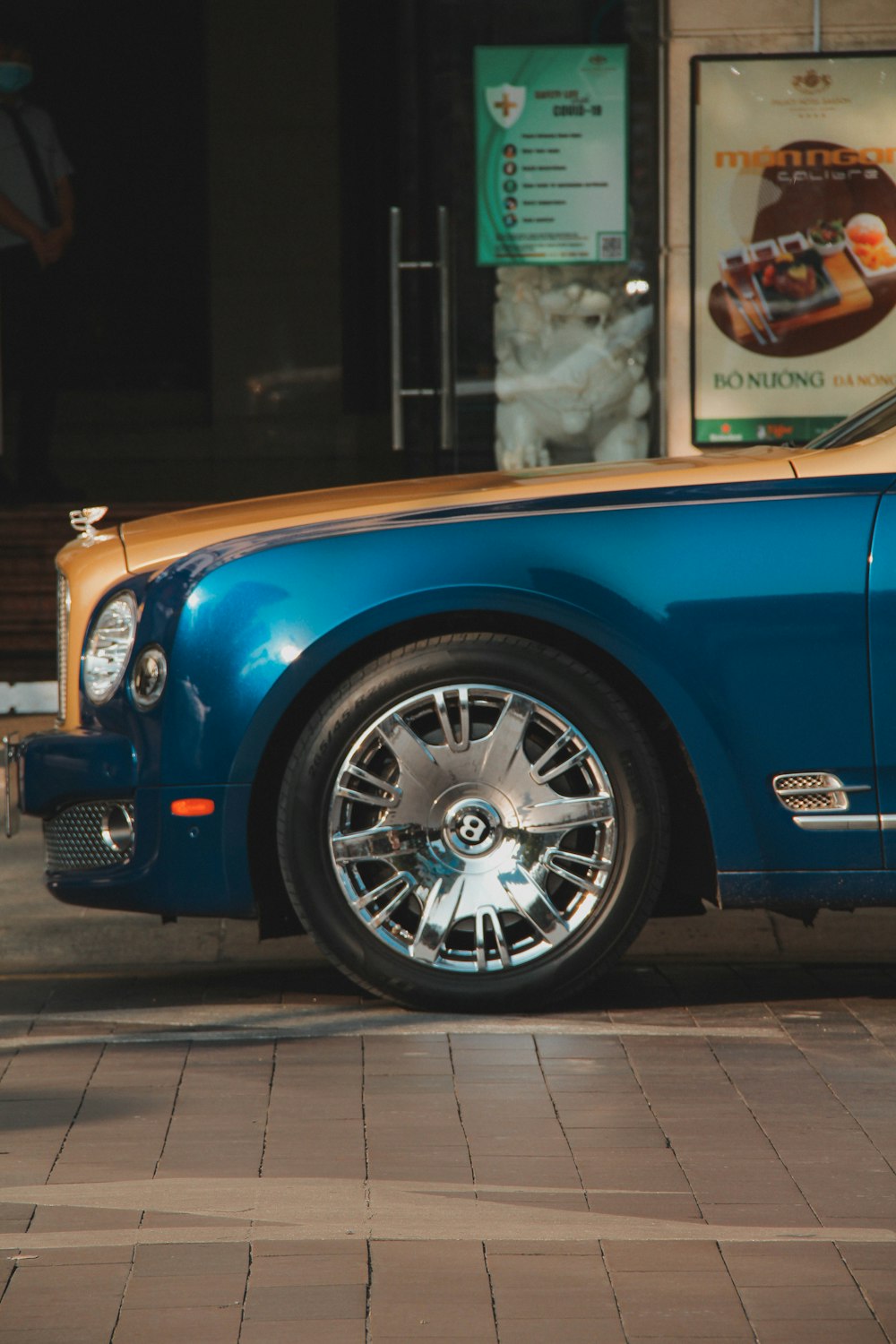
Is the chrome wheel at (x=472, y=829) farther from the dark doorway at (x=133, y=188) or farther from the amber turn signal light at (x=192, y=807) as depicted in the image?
the dark doorway at (x=133, y=188)

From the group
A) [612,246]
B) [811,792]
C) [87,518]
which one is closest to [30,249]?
[612,246]

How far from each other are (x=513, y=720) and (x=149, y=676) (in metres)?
0.86

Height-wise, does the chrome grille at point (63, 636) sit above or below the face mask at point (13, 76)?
below

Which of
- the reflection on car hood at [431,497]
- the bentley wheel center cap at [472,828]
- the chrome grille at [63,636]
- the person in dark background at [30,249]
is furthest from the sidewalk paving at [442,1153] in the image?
the person in dark background at [30,249]

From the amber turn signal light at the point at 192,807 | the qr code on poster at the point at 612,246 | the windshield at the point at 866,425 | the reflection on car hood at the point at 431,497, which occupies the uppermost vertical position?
the qr code on poster at the point at 612,246

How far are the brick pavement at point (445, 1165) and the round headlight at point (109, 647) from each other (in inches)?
31.4

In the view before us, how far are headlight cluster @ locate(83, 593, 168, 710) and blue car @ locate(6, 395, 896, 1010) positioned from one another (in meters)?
0.01

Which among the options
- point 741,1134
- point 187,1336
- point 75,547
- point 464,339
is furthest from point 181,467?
point 187,1336

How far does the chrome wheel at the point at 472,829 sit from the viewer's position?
516cm

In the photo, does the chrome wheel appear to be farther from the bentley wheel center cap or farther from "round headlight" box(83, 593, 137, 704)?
"round headlight" box(83, 593, 137, 704)

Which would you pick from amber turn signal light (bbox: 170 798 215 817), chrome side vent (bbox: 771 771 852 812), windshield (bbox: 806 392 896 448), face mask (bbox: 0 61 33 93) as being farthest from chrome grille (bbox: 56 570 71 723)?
face mask (bbox: 0 61 33 93)

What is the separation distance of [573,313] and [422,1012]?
17.8ft

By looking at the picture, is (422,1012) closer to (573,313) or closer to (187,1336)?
(187,1336)

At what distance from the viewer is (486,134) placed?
→ 9930mm
